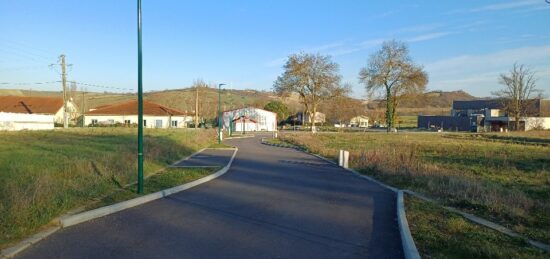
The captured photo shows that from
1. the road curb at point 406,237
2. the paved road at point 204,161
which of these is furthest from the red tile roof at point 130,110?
the road curb at point 406,237

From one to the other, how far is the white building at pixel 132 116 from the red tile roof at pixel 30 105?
604cm

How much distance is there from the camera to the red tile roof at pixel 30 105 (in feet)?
280

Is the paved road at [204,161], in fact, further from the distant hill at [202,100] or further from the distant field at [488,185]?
the distant hill at [202,100]

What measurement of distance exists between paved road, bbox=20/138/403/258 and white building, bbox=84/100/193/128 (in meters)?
79.5

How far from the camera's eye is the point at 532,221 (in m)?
9.34

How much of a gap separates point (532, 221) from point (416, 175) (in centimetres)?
665

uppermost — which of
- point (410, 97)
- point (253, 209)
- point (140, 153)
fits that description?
point (410, 97)

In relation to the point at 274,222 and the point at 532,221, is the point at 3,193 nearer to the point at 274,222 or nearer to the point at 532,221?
the point at 274,222

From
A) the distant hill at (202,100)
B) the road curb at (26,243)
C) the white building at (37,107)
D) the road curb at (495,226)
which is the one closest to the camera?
the road curb at (26,243)

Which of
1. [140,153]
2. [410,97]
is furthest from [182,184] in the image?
[410,97]

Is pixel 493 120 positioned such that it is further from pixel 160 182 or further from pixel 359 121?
pixel 160 182

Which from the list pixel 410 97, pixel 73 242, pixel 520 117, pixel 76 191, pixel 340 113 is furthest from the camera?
pixel 340 113

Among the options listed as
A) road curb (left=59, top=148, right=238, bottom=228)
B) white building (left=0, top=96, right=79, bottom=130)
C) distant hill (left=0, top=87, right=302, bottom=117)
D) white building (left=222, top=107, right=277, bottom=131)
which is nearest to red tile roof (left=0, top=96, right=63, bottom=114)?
white building (left=0, top=96, right=79, bottom=130)

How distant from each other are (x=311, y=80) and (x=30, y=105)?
50.2 m
